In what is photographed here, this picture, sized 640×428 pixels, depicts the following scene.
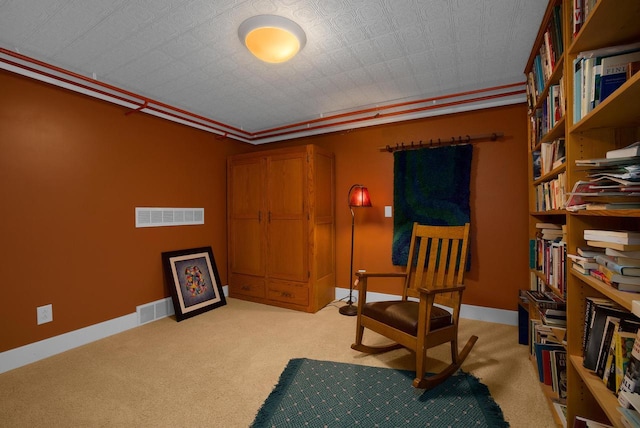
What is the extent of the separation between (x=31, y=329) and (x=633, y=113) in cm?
387

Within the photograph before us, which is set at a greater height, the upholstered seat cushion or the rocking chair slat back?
the rocking chair slat back

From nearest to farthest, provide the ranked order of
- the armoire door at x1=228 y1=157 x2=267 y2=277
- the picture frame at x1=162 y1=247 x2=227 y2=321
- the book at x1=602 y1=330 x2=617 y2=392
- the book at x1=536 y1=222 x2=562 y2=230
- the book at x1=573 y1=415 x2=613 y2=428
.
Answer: the book at x1=602 y1=330 x2=617 y2=392 → the book at x1=573 y1=415 x2=613 y2=428 → the book at x1=536 y1=222 x2=562 y2=230 → the picture frame at x1=162 y1=247 x2=227 y2=321 → the armoire door at x1=228 y1=157 x2=267 y2=277

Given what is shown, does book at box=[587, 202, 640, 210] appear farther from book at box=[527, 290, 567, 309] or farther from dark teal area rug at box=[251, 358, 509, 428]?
dark teal area rug at box=[251, 358, 509, 428]

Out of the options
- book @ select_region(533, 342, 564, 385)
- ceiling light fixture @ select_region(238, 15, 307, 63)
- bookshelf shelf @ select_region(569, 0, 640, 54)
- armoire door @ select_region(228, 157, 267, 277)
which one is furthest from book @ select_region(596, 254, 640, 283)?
armoire door @ select_region(228, 157, 267, 277)

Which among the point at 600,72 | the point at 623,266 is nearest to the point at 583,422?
the point at 623,266

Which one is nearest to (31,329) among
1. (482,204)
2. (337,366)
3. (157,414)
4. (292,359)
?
(157,414)

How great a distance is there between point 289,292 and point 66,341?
2.04m

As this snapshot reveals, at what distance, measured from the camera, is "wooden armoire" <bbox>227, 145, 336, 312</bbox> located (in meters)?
3.34

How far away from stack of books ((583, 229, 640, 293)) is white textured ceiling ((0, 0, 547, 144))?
1.37 metres

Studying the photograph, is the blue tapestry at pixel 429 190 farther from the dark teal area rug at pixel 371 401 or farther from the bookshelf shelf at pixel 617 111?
the bookshelf shelf at pixel 617 111

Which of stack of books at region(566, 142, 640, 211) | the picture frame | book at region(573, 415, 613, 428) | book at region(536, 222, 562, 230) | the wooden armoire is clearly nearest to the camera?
stack of books at region(566, 142, 640, 211)

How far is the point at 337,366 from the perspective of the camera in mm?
2141

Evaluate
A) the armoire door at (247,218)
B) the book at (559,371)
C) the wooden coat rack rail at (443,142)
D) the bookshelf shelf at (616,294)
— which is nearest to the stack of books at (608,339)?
the bookshelf shelf at (616,294)

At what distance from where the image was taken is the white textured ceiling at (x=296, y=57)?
5.35 feet
